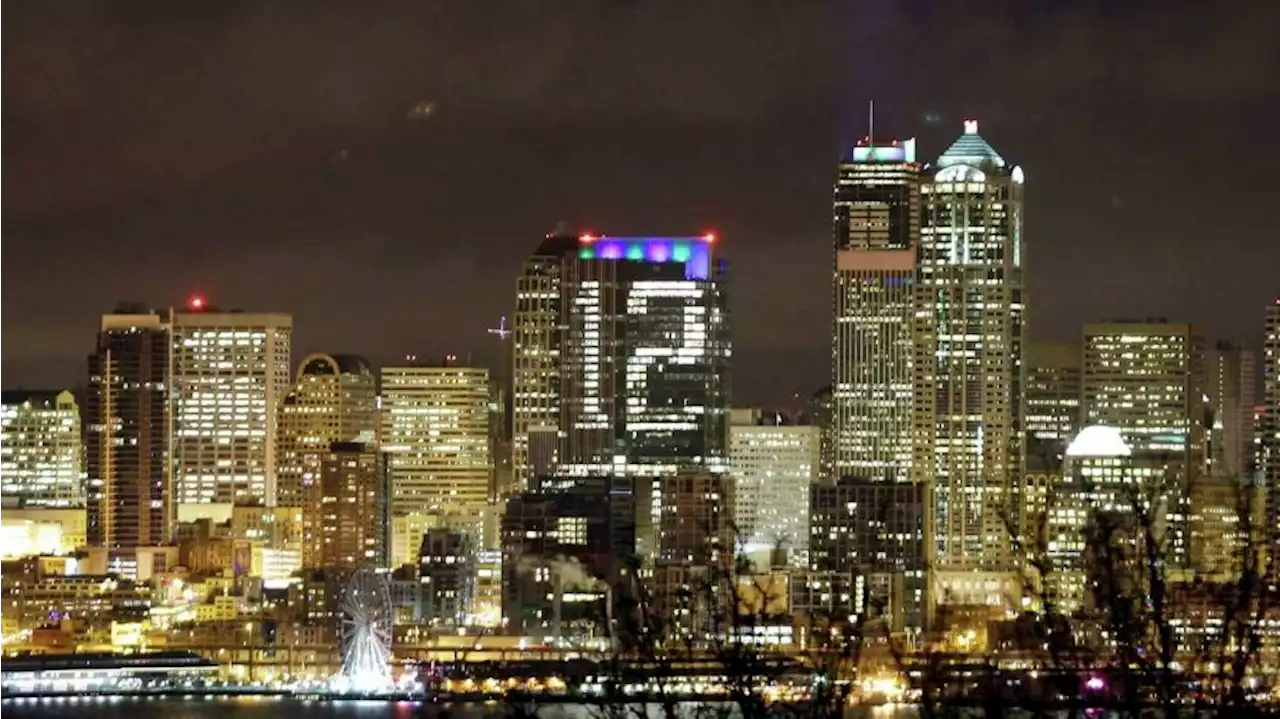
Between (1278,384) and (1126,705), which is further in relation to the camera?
(1278,384)

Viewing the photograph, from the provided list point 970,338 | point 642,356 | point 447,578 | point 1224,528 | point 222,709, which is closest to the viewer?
point 1224,528

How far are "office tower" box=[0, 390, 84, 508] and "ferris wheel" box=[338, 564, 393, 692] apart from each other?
14790mm

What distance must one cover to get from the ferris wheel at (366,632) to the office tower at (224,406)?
12730mm

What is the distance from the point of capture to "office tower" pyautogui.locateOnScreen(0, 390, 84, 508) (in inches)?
1841

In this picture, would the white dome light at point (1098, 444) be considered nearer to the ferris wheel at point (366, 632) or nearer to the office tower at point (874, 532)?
the office tower at point (874, 532)

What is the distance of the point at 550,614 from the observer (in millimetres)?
33656

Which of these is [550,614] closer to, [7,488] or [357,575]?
[357,575]

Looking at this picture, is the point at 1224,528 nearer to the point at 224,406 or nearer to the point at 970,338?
the point at 970,338

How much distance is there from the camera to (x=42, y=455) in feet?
154

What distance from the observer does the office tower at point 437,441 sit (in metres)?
42.6

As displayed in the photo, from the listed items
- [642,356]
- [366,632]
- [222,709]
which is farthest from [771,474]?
[222,709]

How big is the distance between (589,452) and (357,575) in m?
8.34

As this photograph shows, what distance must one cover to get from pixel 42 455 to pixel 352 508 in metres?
9.51

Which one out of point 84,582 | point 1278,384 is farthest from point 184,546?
point 1278,384
